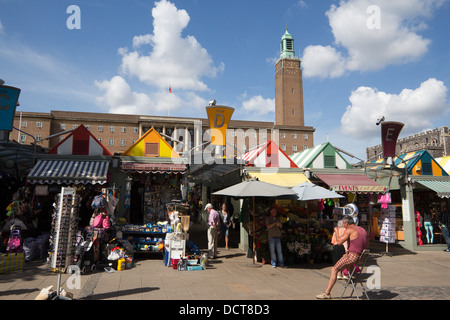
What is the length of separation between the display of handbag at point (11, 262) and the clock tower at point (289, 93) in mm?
67921

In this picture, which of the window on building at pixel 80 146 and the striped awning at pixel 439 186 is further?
the striped awning at pixel 439 186

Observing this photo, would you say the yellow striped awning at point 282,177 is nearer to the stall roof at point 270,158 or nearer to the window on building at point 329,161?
the stall roof at point 270,158

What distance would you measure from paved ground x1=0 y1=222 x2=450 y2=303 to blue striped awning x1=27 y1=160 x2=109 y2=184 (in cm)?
263

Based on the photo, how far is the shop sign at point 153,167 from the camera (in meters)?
11.7

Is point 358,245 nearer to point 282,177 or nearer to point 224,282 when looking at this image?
point 224,282

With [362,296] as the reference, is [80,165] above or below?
above

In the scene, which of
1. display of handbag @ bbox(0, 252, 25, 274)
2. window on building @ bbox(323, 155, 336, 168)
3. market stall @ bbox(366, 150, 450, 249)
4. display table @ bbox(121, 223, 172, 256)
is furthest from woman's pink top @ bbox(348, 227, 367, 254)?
window on building @ bbox(323, 155, 336, 168)

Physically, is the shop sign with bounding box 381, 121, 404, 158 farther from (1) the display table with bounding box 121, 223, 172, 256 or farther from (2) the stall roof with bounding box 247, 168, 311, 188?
(1) the display table with bounding box 121, 223, 172, 256

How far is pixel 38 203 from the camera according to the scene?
1116 centimetres

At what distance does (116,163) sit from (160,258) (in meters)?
3.85

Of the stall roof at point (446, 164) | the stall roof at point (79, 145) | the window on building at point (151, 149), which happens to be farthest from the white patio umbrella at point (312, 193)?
the stall roof at point (446, 164)

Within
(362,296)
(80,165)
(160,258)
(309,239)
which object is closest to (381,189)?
(309,239)

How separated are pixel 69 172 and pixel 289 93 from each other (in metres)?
66.3
